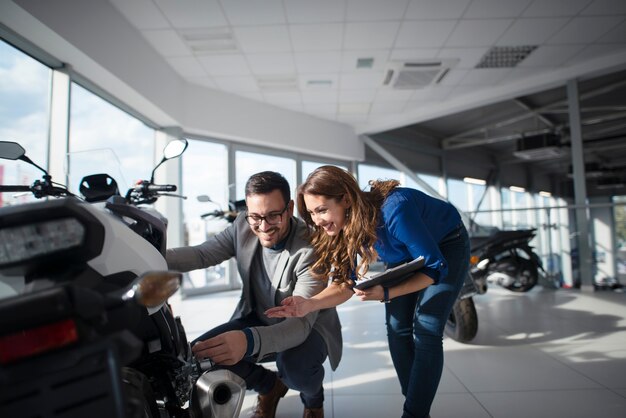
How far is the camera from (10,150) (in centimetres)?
91

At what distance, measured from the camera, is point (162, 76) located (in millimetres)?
3748

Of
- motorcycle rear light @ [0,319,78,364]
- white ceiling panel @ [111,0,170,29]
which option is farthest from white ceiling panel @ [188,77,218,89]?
motorcycle rear light @ [0,319,78,364]

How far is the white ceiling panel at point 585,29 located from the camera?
335 centimetres

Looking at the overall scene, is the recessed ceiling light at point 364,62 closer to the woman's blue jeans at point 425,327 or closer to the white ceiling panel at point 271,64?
the white ceiling panel at point 271,64

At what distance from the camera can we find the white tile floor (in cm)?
129

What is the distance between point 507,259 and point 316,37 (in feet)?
9.77

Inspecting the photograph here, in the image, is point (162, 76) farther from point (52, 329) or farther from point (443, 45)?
point (52, 329)

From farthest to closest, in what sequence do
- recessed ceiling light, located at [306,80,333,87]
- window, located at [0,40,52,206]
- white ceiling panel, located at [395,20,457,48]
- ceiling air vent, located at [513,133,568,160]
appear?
ceiling air vent, located at [513,133,568,160] → recessed ceiling light, located at [306,80,333,87] → white ceiling panel, located at [395,20,457,48] → window, located at [0,40,52,206]

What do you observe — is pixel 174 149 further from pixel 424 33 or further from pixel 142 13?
pixel 424 33

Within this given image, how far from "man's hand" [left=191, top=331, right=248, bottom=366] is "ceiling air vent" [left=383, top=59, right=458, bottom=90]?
154 inches

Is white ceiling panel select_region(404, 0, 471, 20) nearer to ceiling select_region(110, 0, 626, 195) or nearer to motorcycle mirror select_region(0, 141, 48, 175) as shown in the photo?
ceiling select_region(110, 0, 626, 195)

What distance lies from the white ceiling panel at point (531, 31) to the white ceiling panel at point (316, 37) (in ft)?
5.79

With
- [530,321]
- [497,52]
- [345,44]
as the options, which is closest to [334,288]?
[530,321]

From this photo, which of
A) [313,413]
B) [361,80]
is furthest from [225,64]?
[313,413]
